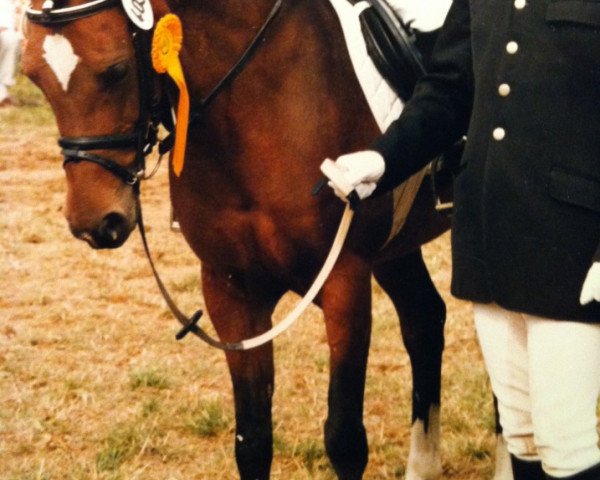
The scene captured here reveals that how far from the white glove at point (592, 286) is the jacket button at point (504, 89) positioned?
0.40m

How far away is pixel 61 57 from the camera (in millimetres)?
2781

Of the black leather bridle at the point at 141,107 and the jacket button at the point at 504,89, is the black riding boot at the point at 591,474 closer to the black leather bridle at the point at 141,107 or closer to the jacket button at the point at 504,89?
the jacket button at the point at 504,89

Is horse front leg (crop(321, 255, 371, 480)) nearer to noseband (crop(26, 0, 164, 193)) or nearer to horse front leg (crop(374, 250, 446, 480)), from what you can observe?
noseband (crop(26, 0, 164, 193))

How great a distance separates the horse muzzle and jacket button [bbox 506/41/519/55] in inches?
45.8

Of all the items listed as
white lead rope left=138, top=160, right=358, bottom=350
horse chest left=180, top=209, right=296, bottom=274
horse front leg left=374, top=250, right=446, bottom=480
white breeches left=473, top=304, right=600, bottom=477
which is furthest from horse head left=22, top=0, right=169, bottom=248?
horse front leg left=374, top=250, right=446, bottom=480

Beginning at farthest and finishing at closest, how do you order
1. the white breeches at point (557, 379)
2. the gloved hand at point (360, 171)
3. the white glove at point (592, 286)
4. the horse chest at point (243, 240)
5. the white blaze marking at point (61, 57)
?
the horse chest at point (243, 240) < the white blaze marking at point (61, 57) < the gloved hand at point (360, 171) < the white breeches at point (557, 379) < the white glove at point (592, 286)

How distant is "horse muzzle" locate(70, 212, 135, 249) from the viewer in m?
2.88

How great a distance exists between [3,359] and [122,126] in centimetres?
273

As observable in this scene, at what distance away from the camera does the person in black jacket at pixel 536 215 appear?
2166 millimetres

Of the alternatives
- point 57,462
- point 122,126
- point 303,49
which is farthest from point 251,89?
point 57,462

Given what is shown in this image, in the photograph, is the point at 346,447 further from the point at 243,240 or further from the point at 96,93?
the point at 96,93

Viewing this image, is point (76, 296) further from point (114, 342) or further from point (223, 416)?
point (223, 416)

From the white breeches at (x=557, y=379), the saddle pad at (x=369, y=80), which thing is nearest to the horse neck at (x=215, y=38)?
the saddle pad at (x=369, y=80)

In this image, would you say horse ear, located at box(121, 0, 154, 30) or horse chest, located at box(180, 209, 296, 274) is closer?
horse ear, located at box(121, 0, 154, 30)
